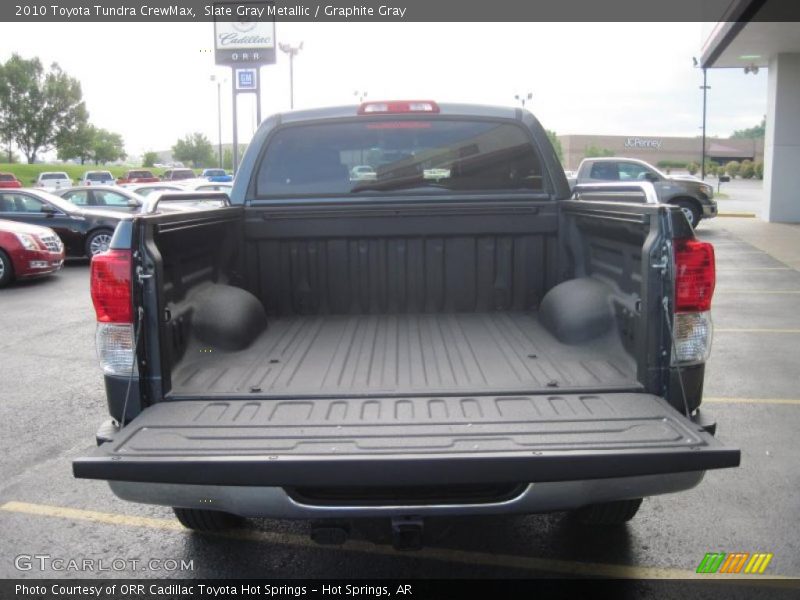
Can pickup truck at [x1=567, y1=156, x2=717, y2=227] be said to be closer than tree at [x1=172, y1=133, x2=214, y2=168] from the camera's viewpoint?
Yes

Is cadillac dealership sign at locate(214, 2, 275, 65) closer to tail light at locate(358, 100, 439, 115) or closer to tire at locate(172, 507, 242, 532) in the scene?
tail light at locate(358, 100, 439, 115)

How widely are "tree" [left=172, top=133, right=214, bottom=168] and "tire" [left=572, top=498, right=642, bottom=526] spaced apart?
108 metres

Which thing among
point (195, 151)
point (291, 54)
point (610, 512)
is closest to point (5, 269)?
point (610, 512)

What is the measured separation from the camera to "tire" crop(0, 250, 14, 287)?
44.2 ft

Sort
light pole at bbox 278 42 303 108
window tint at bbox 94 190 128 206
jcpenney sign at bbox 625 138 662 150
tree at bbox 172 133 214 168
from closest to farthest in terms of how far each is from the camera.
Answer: window tint at bbox 94 190 128 206, light pole at bbox 278 42 303 108, jcpenney sign at bbox 625 138 662 150, tree at bbox 172 133 214 168

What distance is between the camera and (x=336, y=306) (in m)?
4.86

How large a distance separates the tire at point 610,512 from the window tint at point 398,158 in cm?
206

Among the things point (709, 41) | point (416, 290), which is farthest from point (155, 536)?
point (709, 41)

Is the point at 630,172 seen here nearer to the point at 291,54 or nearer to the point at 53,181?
the point at 291,54

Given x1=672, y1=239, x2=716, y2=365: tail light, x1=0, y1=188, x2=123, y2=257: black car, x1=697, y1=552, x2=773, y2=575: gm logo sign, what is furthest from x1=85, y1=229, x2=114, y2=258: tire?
x1=672, y1=239, x2=716, y2=365: tail light

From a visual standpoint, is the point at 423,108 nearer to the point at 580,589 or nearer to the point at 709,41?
the point at 580,589

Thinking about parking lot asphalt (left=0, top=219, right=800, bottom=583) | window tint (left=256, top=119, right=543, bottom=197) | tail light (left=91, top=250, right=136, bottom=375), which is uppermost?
window tint (left=256, top=119, right=543, bottom=197)

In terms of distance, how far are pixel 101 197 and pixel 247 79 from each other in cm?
683

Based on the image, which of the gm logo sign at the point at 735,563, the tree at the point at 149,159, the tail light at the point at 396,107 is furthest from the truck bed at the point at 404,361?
the tree at the point at 149,159
